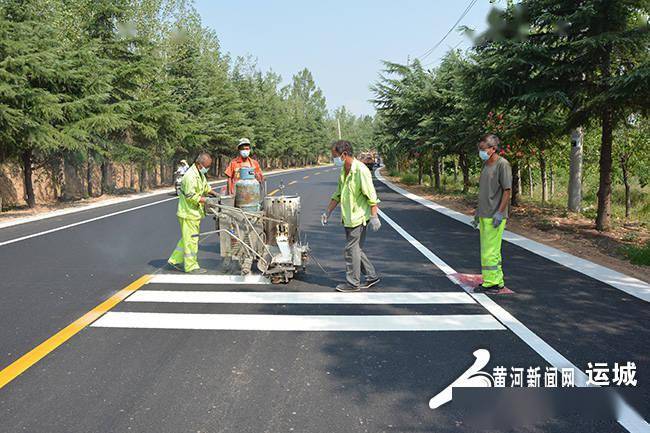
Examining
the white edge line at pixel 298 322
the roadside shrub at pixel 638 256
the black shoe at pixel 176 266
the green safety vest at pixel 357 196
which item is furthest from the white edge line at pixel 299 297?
the roadside shrub at pixel 638 256

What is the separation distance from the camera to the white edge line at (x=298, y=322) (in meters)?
4.99

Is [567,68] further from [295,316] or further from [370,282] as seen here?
[295,316]

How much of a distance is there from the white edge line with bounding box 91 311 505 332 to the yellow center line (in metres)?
0.16

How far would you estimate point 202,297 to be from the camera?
6.13 meters

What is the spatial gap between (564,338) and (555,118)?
33.0 ft

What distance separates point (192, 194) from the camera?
732cm

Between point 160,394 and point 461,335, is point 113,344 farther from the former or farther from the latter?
point 461,335

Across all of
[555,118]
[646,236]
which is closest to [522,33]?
[555,118]

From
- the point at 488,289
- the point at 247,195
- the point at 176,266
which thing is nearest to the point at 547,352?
the point at 488,289

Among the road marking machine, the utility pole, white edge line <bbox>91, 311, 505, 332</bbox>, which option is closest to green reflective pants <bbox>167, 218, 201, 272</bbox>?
the road marking machine

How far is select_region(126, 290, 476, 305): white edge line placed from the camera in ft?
19.4

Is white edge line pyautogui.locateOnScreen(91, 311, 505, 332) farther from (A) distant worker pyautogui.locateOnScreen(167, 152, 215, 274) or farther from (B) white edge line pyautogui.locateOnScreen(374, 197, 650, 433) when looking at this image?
(A) distant worker pyautogui.locateOnScreen(167, 152, 215, 274)

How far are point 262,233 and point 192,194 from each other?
119 cm

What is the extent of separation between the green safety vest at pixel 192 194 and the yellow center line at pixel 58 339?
4.48 feet
